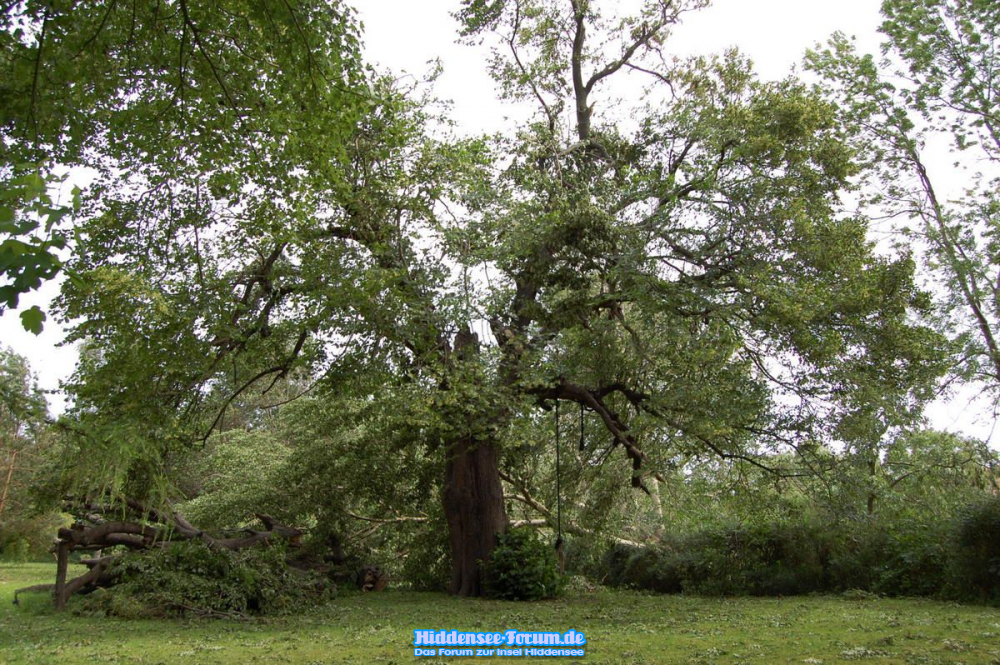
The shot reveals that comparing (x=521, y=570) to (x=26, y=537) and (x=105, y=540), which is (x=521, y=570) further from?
(x=26, y=537)

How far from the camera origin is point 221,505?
1432 cm

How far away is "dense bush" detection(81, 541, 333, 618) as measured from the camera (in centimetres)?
890

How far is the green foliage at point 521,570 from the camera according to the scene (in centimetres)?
1040

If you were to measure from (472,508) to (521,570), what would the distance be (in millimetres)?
1350

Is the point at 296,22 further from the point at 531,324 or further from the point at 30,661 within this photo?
the point at 531,324

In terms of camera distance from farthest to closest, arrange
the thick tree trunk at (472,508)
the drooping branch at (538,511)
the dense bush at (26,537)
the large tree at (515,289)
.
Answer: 1. the dense bush at (26,537)
2. the drooping branch at (538,511)
3. the thick tree trunk at (472,508)
4. the large tree at (515,289)

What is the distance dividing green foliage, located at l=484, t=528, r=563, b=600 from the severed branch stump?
12.3 feet

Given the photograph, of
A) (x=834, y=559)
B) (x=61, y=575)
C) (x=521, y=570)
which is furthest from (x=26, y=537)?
(x=834, y=559)

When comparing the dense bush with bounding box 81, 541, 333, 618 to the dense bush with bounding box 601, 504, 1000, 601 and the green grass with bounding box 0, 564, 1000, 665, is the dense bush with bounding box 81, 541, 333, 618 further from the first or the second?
the dense bush with bounding box 601, 504, 1000, 601

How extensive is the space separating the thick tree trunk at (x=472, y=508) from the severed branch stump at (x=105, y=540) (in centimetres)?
302

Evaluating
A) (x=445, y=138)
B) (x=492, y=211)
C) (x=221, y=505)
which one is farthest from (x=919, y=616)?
(x=221, y=505)

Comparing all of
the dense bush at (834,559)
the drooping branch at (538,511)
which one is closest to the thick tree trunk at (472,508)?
the drooping branch at (538,511)

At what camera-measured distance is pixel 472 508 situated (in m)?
11.3

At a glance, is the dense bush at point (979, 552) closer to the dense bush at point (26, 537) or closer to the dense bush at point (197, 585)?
the dense bush at point (197, 585)
